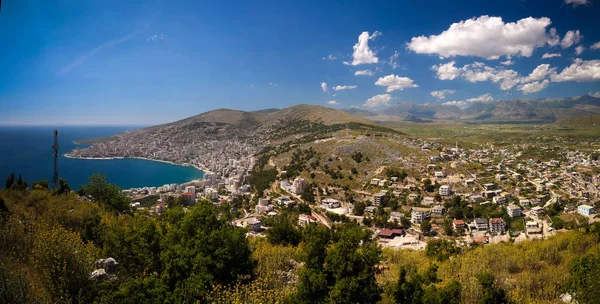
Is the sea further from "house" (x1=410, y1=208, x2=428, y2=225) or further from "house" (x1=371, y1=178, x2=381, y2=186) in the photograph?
"house" (x1=410, y1=208, x2=428, y2=225)

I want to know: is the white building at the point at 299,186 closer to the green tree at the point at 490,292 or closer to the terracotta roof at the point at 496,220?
the terracotta roof at the point at 496,220

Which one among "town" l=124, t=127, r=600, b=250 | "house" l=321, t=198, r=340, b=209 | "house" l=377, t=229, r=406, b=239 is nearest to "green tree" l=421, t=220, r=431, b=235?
"town" l=124, t=127, r=600, b=250

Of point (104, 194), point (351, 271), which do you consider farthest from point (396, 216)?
point (104, 194)

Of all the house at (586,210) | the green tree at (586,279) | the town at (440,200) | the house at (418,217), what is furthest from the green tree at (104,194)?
the house at (586,210)

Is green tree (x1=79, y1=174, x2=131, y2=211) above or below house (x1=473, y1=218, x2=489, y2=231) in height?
above

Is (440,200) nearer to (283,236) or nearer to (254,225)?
(254,225)

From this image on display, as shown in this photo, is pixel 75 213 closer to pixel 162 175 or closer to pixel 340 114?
pixel 162 175
